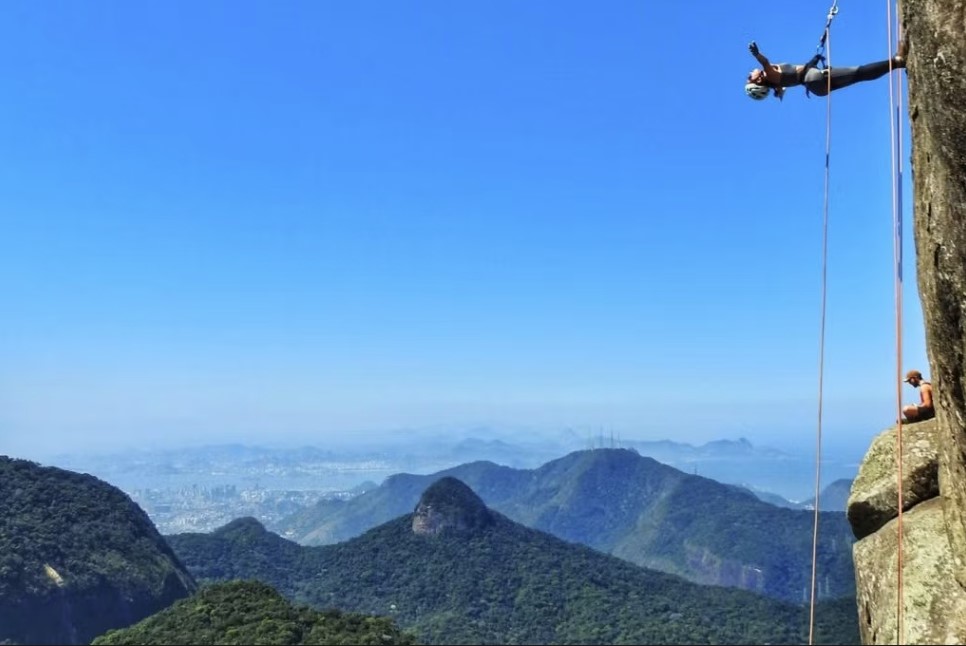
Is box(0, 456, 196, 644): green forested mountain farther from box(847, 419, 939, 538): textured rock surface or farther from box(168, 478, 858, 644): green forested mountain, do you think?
box(847, 419, 939, 538): textured rock surface

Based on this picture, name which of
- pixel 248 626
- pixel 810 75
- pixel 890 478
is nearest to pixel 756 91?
pixel 810 75

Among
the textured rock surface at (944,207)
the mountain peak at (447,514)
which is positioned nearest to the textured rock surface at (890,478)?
the textured rock surface at (944,207)

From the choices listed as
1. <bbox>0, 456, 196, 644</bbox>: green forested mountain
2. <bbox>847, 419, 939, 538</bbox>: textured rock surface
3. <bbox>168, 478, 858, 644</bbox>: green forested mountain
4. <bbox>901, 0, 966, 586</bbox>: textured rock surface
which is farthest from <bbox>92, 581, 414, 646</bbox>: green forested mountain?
<bbox>901, 0, 966, 586</bbox>: textured rock surface

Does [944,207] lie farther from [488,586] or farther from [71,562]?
[488,586]

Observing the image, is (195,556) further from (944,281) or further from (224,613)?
(944,281)

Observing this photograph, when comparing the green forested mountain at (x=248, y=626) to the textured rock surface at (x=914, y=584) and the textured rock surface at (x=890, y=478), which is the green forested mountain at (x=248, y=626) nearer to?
the textured rock surface at (x=890, y=478)

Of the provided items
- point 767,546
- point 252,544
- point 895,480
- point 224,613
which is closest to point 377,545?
point 252,544
